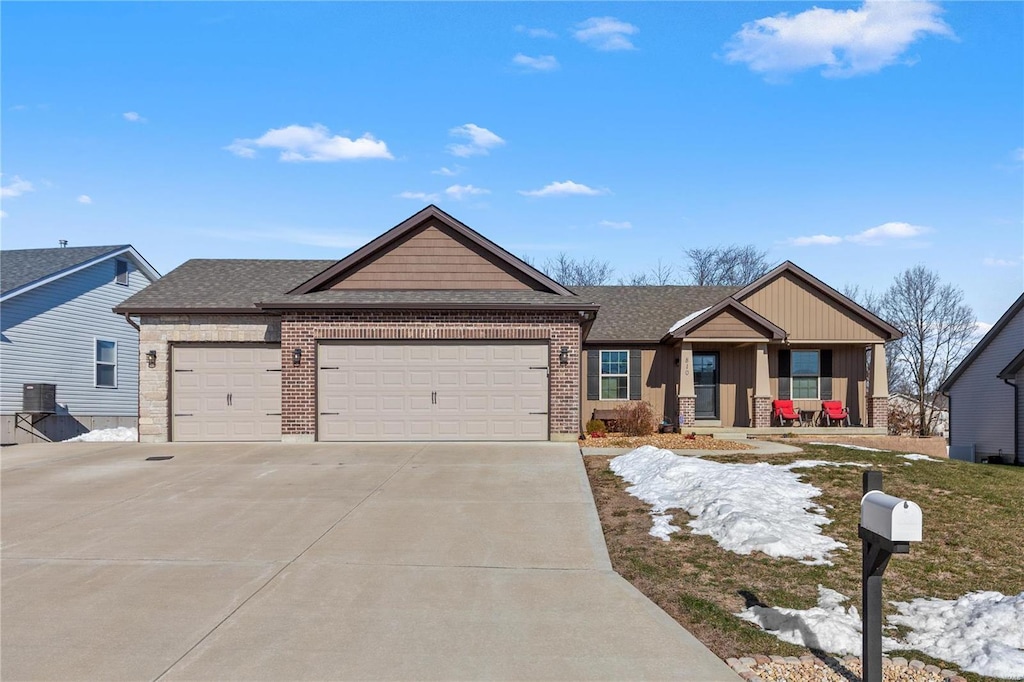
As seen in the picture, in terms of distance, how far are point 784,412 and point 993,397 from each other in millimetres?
6560

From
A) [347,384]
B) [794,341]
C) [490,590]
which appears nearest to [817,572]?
[490,590]

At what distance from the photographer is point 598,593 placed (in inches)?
275

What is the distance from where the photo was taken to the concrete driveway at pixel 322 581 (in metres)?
5.54

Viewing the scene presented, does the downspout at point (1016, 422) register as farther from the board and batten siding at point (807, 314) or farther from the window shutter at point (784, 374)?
the window shutter at point (784, 374)

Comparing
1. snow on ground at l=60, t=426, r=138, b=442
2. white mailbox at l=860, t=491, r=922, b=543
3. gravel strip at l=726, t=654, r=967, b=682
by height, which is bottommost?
snow on ground at l=60, t=426, r=138, b=442

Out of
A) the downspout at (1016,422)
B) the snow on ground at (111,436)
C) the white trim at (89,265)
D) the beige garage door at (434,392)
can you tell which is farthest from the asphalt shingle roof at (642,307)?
the white trim at (89,265)

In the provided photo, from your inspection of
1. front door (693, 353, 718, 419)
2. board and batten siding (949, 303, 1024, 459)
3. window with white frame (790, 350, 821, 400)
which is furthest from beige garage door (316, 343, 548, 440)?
board and batten siding (949, 303, 1024, 459)

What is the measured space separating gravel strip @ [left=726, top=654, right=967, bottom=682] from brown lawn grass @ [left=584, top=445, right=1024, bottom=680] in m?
0.14

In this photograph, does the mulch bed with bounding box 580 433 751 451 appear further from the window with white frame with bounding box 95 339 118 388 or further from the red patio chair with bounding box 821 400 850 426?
the window with white frame with bounding box 95 339 118 388

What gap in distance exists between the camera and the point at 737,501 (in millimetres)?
9547

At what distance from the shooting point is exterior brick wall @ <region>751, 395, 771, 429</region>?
21.8 metres

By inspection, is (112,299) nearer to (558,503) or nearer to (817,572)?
(558,503)

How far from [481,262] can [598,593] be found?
38.1 feet

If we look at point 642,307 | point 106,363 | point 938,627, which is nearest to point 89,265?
point 106,363
